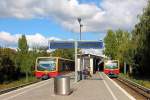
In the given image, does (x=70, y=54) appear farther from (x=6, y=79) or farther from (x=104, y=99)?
(x=104, y=99)

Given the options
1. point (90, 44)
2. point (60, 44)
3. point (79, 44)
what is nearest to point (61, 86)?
point (79, 44)

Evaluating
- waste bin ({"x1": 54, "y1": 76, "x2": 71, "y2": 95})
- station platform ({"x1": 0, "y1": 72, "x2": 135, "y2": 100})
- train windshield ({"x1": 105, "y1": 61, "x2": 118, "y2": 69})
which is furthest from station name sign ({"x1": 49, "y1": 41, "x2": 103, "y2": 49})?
train windshield ({"x1": 105, "y1": 61, "x2": 118, "y2": 69})

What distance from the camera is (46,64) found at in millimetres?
49438

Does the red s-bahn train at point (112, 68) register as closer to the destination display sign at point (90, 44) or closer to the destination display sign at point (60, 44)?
the destination display sign at point (90, 44)

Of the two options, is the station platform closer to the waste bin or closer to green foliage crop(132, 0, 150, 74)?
the waste bin

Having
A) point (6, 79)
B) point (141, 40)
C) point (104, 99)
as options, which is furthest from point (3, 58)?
point (104, 99)

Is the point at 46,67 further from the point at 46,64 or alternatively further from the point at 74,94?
the point at 74,94

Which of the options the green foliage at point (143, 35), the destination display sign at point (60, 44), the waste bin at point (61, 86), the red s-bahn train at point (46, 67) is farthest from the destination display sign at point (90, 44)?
the waste bin at point (61, 86)

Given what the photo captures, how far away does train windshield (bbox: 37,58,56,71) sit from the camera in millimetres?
49125

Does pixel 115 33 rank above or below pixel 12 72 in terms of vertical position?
above

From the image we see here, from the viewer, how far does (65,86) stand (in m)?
23.6

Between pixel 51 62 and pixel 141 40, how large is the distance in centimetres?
1133

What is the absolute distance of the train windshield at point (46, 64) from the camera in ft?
161

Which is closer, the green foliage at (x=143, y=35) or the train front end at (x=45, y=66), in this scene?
the green foliage at (x=143, y=35)
